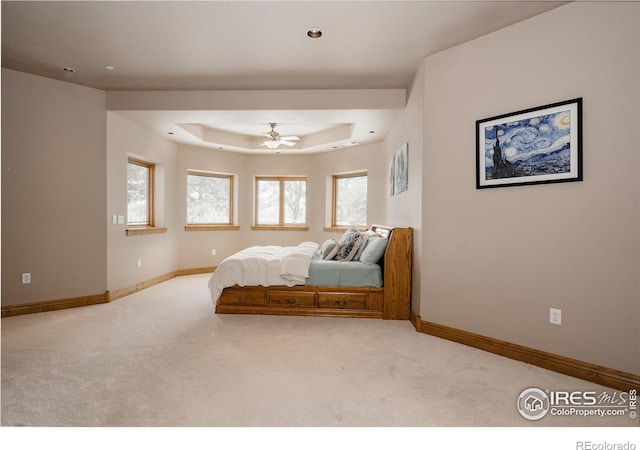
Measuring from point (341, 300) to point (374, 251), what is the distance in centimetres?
68

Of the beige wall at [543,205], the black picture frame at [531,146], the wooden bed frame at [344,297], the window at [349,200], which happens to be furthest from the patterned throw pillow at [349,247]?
the window at [349,200]

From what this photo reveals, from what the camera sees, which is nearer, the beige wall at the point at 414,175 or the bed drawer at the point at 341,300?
the beige wall at the point at 414,175

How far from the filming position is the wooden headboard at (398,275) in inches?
150

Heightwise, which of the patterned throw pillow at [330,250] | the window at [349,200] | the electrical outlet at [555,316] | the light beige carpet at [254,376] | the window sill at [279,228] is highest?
the window at [349,200]

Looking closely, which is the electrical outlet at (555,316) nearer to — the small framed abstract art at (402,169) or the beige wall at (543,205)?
the beige wall at (543,205)

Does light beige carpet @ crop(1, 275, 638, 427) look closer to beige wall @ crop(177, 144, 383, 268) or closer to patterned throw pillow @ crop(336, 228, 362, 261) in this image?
patterned throw pillow @ crop(336, 228, 362, 261)

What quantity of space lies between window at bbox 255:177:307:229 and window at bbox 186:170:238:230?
62cm

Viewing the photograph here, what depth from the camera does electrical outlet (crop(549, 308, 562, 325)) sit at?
2.58 metres

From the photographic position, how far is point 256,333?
10.9 feet


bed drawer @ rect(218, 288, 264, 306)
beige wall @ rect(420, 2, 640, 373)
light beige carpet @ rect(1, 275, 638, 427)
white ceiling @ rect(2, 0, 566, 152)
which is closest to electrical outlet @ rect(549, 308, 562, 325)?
beige wall @ rect(420, 2, 640, 373)

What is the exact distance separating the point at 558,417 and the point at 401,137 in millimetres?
3445

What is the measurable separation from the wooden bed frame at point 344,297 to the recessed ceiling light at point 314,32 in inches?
81.1

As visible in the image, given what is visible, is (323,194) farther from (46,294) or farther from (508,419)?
(508,419)

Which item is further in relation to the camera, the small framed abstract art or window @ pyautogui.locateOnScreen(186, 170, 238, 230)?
window @ pyautogui.locateOnScreen(186, 170, 238, 230)
